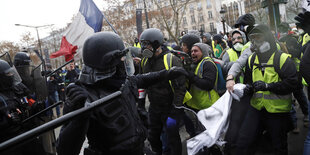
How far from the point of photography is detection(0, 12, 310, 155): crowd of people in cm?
174

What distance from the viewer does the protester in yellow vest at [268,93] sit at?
2.95m

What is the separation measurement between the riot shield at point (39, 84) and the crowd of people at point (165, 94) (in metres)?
0.03

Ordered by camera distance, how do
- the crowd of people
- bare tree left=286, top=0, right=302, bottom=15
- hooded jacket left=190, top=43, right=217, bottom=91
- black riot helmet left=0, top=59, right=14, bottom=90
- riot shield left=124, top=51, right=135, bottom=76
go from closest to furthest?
the crowd of people
riot shield left=124, top=51, right=135, bottom=76
black riot helmet left=0, top=59, right=14, bottom=90
hooded jacket left=190, top=43, right=217, bottom=91
bare tree left=286, top=0, right=302, bottom=15

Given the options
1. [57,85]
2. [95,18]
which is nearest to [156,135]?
[95,18]

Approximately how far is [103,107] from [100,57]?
1.26 ft

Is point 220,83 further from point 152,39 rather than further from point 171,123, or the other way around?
point 152,39

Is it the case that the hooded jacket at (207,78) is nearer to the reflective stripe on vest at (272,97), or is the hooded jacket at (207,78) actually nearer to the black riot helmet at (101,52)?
the reflective stripe on vest at (272,97)

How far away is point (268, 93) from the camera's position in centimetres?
307

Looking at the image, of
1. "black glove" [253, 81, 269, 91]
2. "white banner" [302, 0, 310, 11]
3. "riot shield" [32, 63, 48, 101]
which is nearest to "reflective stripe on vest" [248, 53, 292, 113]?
"black glove" [253, 81, 269, 91]

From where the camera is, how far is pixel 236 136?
3248 millimetres

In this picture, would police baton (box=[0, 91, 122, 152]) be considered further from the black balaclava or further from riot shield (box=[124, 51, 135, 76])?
the black balaclava

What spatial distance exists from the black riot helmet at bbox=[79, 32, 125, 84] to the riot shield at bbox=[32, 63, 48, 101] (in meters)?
3.11

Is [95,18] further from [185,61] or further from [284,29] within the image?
[284,29]

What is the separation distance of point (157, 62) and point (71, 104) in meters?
2.14
